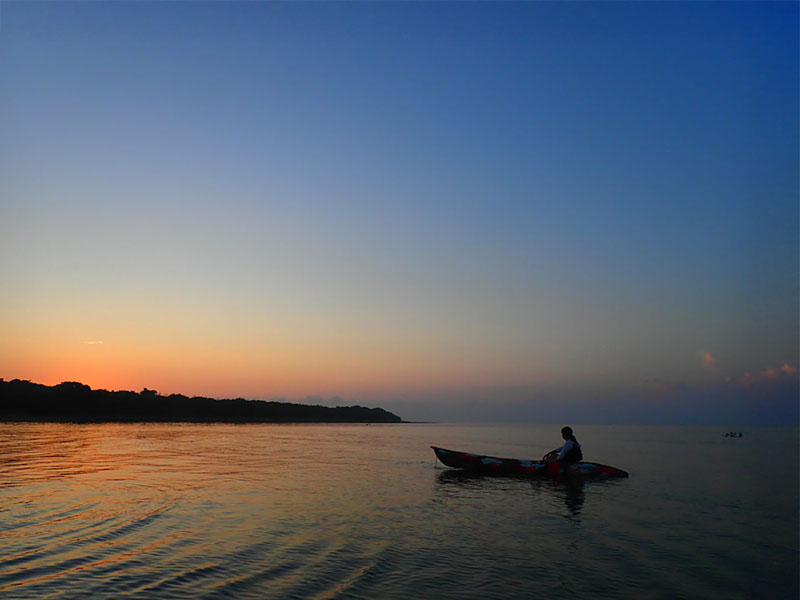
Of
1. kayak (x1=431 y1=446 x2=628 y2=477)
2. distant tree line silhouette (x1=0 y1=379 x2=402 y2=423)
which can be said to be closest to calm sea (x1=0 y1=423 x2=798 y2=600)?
kayak (x1=431 y1=446 x2=628 y2=477)

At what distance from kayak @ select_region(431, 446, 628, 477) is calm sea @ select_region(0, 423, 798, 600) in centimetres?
95

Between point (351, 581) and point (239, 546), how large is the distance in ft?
11.8

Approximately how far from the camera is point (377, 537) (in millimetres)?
14258

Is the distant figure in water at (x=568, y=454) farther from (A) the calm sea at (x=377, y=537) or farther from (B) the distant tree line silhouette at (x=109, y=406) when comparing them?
(B) the distant tree line silhouette at (x=109, y=406)

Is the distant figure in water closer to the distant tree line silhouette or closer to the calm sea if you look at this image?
the calm sea

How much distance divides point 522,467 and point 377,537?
16115 mm

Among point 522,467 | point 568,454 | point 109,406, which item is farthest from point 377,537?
point 109,406

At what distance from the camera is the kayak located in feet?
92.0

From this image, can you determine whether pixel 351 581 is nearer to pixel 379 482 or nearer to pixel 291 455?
pixel 379 482

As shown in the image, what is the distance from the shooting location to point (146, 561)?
1116cm

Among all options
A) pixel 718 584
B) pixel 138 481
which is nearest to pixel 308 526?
pixel 718 584

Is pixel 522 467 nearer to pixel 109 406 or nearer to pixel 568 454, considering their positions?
pixel 568 454

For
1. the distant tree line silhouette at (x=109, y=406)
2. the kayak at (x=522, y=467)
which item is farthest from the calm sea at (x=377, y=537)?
the distant tree line silhouette at (x=109, y=406)

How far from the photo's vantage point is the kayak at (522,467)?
1104 inches
